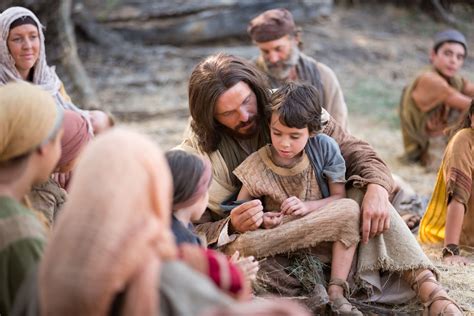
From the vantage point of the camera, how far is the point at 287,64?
6.73 metres

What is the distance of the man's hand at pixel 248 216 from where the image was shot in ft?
14.2

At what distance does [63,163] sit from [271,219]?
1.17 metres

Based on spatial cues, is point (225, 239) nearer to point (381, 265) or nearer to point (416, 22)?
point (381, 265)

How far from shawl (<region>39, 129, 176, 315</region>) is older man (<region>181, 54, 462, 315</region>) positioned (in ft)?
6.55

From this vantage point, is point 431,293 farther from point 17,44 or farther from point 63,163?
point 17,44

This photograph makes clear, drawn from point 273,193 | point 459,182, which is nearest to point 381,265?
point 273,193

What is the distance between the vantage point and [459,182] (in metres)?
5.26

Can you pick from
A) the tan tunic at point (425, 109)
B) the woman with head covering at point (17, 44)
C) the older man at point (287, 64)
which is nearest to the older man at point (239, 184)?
the woman with head covering at point (17, 44)

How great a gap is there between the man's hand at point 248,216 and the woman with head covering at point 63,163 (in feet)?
2.99

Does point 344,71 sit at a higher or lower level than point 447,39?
lower

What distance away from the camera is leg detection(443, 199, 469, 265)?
17.4 ft

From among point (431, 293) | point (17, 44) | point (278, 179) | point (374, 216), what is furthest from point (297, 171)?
point (17, 44)

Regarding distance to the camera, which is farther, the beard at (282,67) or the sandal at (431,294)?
the beard at (282,67)

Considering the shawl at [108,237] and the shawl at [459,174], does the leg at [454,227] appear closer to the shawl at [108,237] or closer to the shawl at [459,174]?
the shawl at [459,174]
